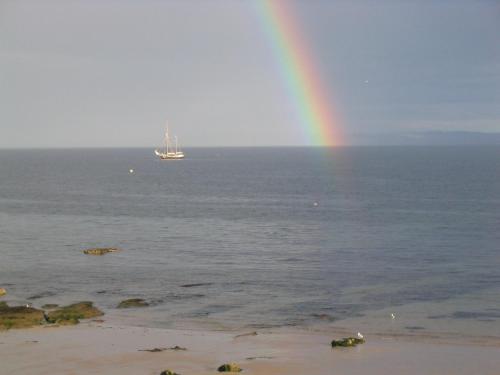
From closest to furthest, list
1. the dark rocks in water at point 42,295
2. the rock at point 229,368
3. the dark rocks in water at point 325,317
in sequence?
1. the rock at point 229,368
2. the dark rocks in water at point 325,317
3. the dark rocks in water at point 42,295

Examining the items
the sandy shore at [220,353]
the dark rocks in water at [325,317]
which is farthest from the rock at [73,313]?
the dark rocks in water at [325,317]

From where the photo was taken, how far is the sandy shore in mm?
30531

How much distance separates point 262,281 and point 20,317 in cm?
1681

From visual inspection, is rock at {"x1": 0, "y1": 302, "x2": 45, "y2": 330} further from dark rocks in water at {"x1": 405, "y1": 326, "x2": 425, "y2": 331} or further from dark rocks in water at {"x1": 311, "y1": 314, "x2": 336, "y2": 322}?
dark rocks in water at {"x1": 405, "y1": 326, "x2": 425, "y2": 331}

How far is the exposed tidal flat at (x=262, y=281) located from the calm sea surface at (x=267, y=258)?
0.49ft

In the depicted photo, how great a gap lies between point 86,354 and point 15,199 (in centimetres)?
8864

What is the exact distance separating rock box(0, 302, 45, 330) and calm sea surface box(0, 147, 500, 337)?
142 inches

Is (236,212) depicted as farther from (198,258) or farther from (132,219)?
(198,258)

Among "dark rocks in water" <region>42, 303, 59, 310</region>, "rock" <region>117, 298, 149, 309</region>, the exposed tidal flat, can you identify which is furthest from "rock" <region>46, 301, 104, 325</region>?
"rock" <region>117, 298, 149, 309</region>

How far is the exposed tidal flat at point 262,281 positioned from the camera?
3306 cm

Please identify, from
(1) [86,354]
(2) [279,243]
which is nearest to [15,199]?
(2) [279,243]

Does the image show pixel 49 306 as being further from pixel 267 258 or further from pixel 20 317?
pixel 267 258

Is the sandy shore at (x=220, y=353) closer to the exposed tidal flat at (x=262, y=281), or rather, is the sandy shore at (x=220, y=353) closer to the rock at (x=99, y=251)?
the exposed tidal flat at (x=262, y=281)

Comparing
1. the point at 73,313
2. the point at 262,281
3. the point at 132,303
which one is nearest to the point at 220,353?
the point at 73,313
